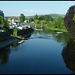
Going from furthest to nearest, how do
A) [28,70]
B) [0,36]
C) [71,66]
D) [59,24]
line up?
1. [59,24]
2. [0,36]
3. [71,66]
4. [28,70]

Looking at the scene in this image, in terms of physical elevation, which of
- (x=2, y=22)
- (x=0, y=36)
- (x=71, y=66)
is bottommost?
(x=71, y=66)

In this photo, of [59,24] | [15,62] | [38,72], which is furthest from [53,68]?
[59,24]

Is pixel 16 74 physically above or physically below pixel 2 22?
below

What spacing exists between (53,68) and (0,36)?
27.7m

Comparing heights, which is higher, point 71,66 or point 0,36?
point 0,36

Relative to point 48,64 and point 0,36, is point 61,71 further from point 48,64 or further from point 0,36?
point 0,36

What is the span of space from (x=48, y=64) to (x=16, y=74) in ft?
30.1

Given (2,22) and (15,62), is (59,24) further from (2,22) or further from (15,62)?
(15,62)

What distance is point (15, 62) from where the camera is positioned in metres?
31.3

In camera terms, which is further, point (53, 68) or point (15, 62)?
point (15, 62)

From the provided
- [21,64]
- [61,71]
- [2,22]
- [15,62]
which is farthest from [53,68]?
[2,22]

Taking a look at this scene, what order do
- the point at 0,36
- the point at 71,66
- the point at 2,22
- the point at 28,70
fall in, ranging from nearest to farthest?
1. the point at 28,70
2. the point at 71,66
3. the point at 0,36
4. the point at 2,22

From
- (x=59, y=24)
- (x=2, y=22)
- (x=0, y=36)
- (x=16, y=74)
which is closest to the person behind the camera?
(x=16, y=74)

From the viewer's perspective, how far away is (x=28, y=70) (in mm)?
26234
